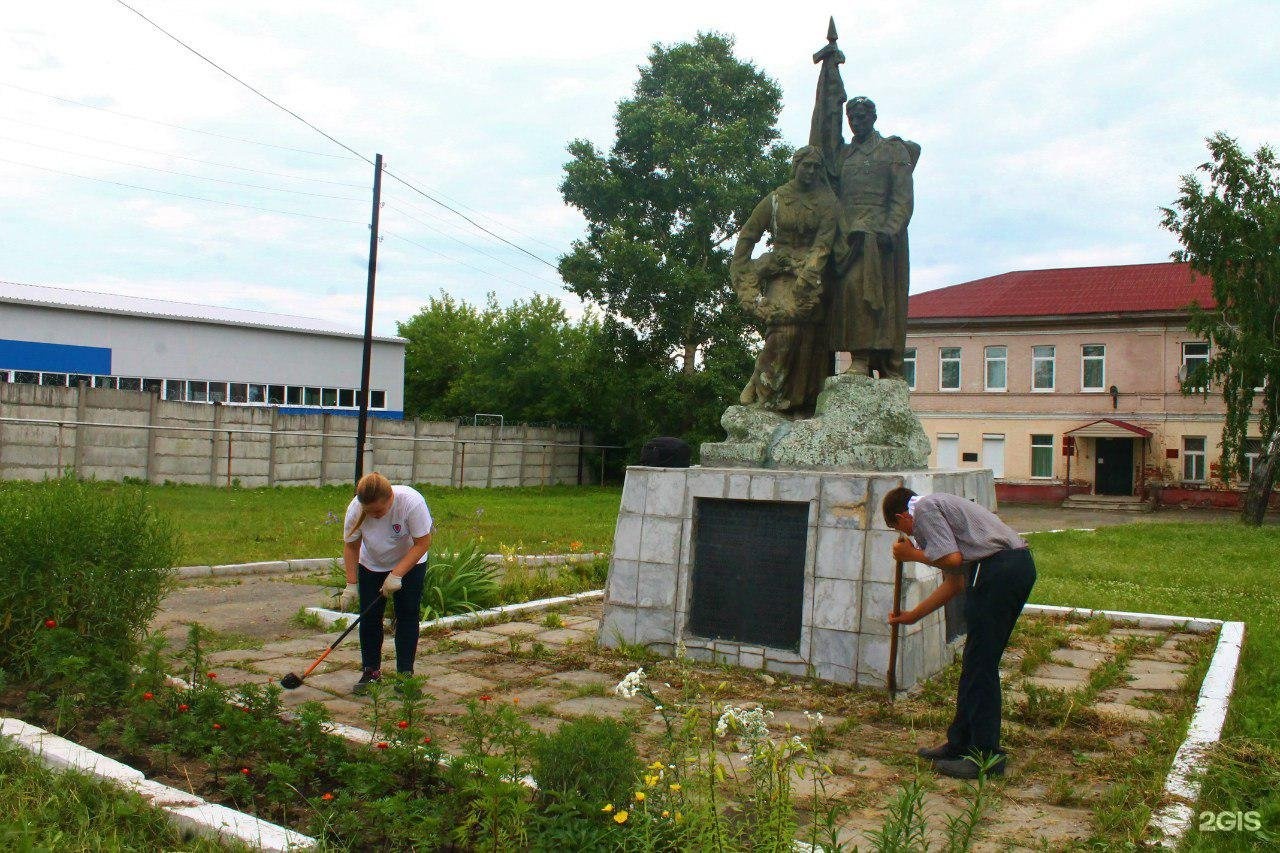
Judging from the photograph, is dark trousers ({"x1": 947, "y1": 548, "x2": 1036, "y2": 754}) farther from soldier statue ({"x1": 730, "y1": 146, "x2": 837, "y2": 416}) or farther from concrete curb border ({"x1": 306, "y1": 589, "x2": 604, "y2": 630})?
concrete curb border ({"x1": 306, "y1": 589, "x2": 604, "y2": 630})

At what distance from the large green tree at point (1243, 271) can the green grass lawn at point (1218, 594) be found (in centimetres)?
605

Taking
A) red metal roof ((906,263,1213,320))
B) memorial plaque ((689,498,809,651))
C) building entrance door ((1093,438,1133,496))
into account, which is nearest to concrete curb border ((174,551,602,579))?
memorial plaque ((689,498,809,651))

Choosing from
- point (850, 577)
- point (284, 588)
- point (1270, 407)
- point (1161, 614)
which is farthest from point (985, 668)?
point (1270, 407)

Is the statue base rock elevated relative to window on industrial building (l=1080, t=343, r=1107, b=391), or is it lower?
lower

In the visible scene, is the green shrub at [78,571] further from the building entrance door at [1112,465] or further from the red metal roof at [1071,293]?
the building entrance door at [1112,465]

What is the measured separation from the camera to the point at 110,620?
5312mm

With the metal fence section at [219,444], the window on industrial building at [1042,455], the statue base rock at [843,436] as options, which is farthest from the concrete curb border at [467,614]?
the window on industrial building at [1042,455]

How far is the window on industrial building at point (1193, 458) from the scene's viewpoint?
3247cm

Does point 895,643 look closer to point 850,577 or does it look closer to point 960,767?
point 850,577

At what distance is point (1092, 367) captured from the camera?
33.9 metres

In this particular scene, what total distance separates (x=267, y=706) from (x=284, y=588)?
531 centimetres

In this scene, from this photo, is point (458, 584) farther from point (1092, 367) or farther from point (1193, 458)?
point (1193, 458)

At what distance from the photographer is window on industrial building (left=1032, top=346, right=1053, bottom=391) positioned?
1355 inches

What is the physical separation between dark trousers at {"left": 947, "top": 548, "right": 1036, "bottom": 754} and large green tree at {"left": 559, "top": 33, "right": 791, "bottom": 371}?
22775 millimetres
